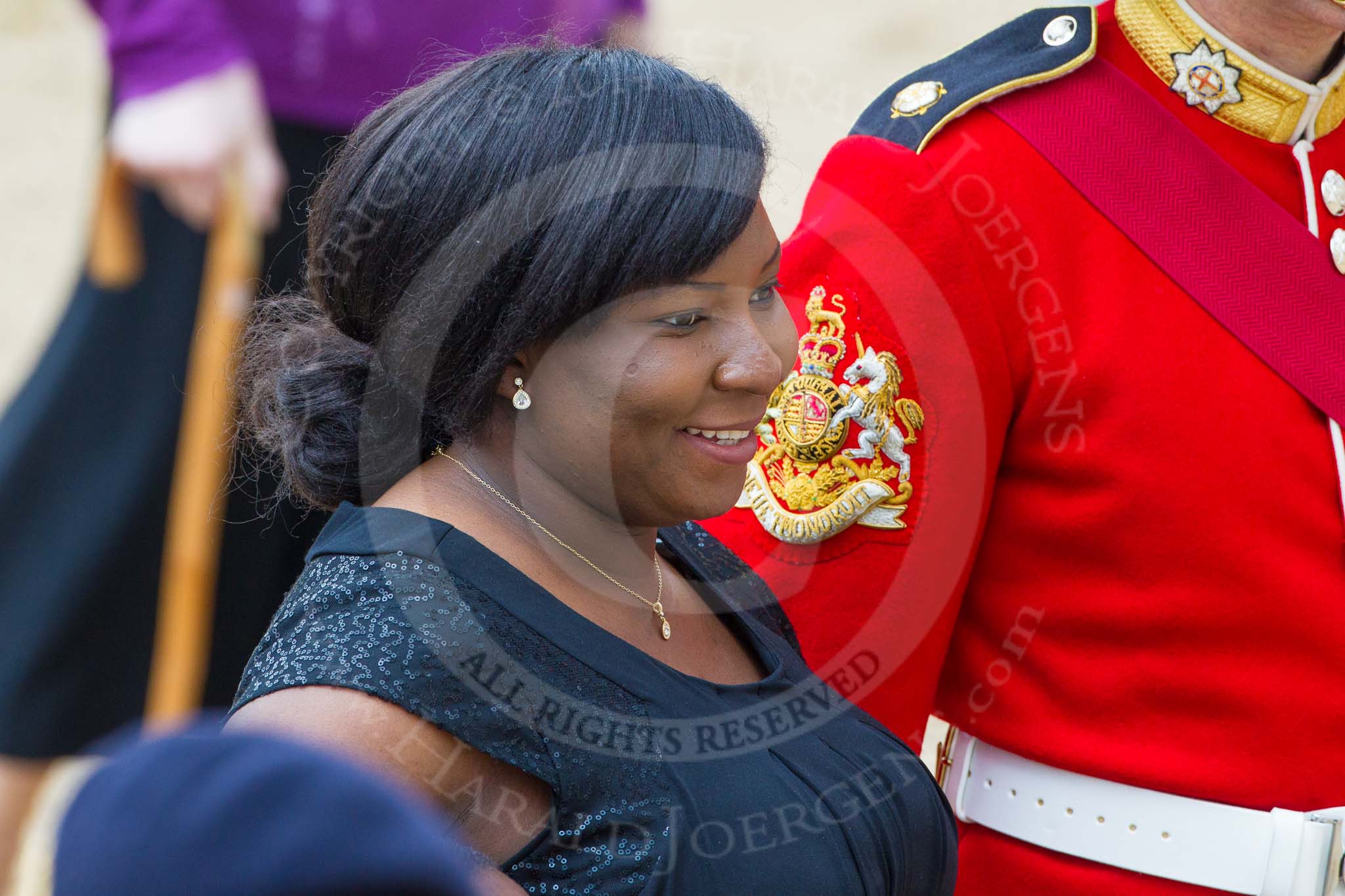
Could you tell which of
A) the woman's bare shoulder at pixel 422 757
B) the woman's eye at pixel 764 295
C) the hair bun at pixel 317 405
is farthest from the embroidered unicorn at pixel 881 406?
the woman's bare shoulder at pixel 422 757

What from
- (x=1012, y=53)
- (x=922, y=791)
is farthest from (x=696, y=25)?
(x=922, y=791)

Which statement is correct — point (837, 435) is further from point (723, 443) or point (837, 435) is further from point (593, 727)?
point (593, 727)

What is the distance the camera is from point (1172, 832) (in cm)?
171

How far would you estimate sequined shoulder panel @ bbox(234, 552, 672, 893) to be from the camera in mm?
1247

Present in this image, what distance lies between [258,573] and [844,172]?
1.47m

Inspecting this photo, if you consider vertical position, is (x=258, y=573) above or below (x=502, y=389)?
below

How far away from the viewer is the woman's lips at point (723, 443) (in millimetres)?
1468

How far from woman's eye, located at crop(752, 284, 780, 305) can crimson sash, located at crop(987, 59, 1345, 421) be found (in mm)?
382

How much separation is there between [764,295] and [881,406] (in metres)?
0.26

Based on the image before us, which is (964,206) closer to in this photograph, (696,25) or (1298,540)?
(1298,540)

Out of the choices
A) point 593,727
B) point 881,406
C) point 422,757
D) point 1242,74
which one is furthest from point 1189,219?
point 422,757

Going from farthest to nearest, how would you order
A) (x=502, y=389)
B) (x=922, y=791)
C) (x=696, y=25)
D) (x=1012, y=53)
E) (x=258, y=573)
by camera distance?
(x=696, y=25), (x=258, y=573), (x=1012, y=53), (x=922, y=791), (x=502, y=389)

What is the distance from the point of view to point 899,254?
1.72 m

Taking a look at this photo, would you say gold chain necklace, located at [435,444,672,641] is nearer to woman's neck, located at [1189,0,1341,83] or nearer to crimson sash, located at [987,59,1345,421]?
crimson sash, located at [987,59,1345,421]
